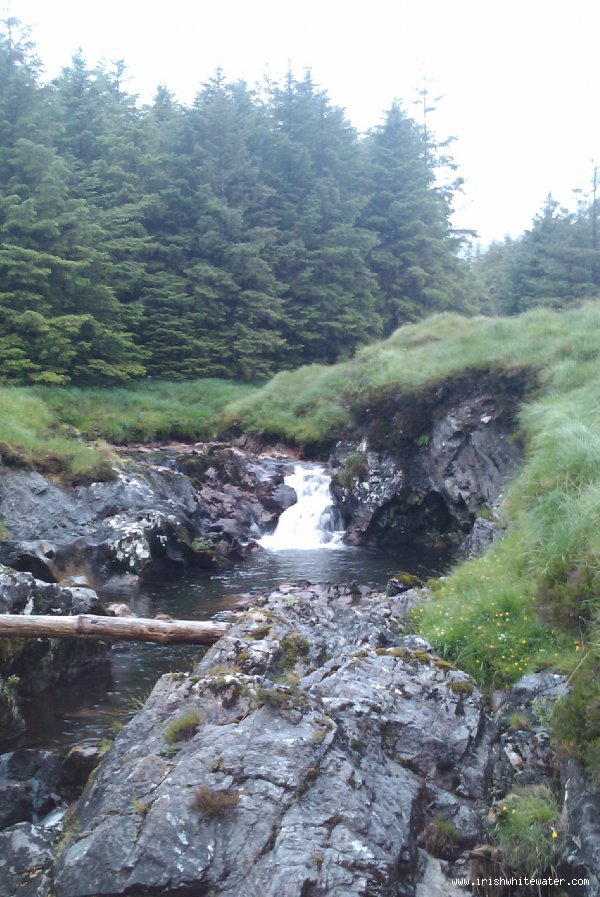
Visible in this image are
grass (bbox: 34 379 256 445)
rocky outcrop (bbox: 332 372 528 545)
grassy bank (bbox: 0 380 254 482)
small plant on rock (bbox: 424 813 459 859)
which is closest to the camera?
small plant on rock (bbox: 424 813 459 859)

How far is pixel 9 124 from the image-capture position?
2478 centimetres

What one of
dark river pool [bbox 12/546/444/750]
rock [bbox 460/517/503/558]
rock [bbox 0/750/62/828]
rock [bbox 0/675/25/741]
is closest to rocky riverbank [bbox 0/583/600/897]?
rock [bbox 0/750/62/828]

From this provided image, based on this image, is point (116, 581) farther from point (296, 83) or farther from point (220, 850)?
point (296, 83)

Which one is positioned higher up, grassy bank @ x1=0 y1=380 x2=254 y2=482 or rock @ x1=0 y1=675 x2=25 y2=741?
grassy bank @ x1=0 y1=380 x2=254 y2=482

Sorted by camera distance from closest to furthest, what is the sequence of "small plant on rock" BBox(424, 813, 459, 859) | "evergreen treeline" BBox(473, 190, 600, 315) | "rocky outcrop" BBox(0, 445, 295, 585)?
"small plant on rock" BBox(424, 813, 459, 859) → "rocky outcrop" BBox(0, 445, 295, 585) → "evergreen treeline" BBox(473, 190, 600, 315)

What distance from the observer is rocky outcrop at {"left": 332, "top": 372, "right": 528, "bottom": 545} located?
16000 mm

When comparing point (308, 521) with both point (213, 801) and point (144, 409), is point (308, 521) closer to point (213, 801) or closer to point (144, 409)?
point (144, 409)

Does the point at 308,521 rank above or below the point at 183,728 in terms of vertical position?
below

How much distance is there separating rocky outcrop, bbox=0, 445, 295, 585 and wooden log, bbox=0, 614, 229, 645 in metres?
4.35

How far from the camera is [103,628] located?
23.5ft

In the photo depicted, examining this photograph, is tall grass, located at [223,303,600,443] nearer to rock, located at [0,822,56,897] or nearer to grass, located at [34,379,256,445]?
grass, located at [34,379,256,445]

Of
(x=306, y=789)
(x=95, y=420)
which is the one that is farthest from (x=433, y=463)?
(x=306, y=789)

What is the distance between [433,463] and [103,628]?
11.1 metres

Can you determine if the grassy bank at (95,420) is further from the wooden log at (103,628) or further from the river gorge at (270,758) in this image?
the wooden log at (103,628)
